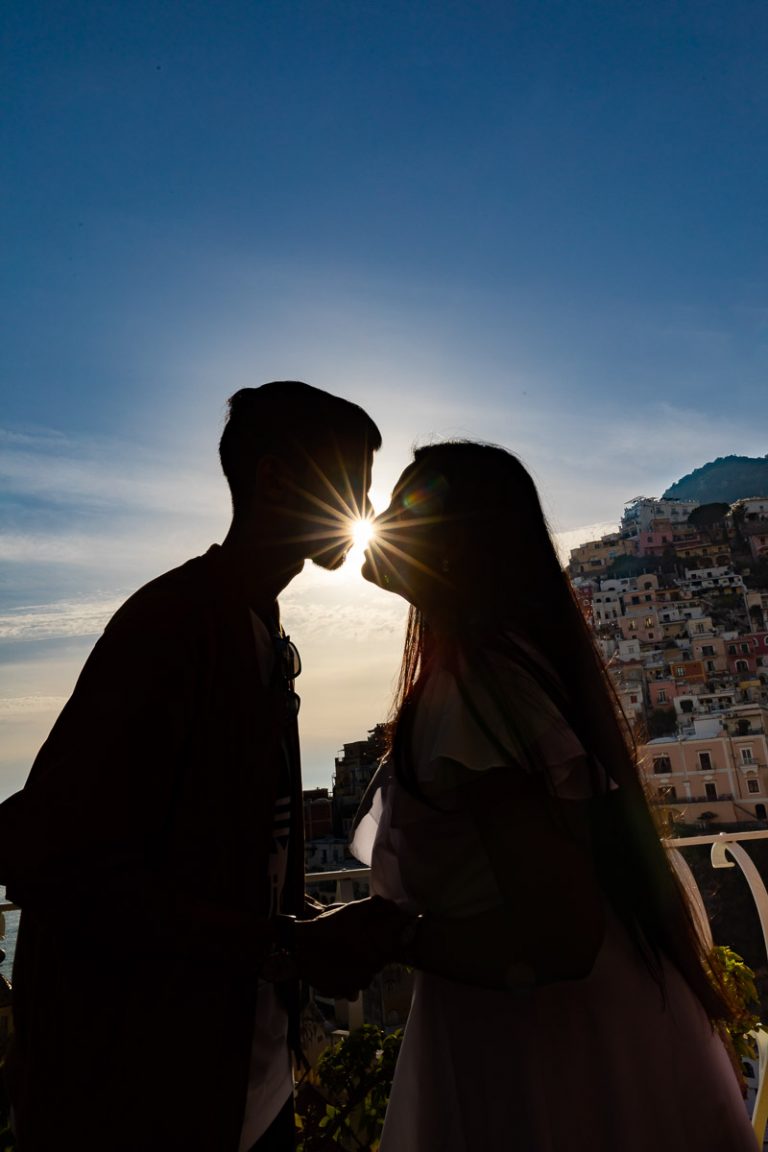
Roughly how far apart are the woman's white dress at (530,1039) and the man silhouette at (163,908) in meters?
0.17

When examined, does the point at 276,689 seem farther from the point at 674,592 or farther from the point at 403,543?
the point at 674,592

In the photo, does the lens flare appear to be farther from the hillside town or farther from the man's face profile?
the hillside town

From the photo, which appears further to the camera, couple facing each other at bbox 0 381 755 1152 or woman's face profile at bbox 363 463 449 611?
woman's face profile at bbox 363 463 449 611

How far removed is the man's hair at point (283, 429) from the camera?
63.4 inches

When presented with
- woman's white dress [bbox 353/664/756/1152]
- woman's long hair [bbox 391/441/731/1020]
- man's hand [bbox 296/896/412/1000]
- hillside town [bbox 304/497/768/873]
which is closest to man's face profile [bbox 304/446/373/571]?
woman's long hair [bbox 391/441/731/1020]

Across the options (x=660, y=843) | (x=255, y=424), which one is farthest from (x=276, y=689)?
(x=660, y=843)

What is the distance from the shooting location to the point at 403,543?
144cm

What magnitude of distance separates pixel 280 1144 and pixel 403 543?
128cm

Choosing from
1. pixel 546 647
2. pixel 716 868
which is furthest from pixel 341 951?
pixel 716 868

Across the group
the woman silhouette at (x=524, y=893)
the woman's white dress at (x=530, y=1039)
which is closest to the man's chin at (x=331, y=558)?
the woman silhouette at (x=524, y=893)

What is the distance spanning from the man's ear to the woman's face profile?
22 cm

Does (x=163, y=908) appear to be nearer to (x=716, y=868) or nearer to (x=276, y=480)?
(x=276, y=480)

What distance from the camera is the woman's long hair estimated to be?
1269 millimetres

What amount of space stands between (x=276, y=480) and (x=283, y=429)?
0.12 metres
